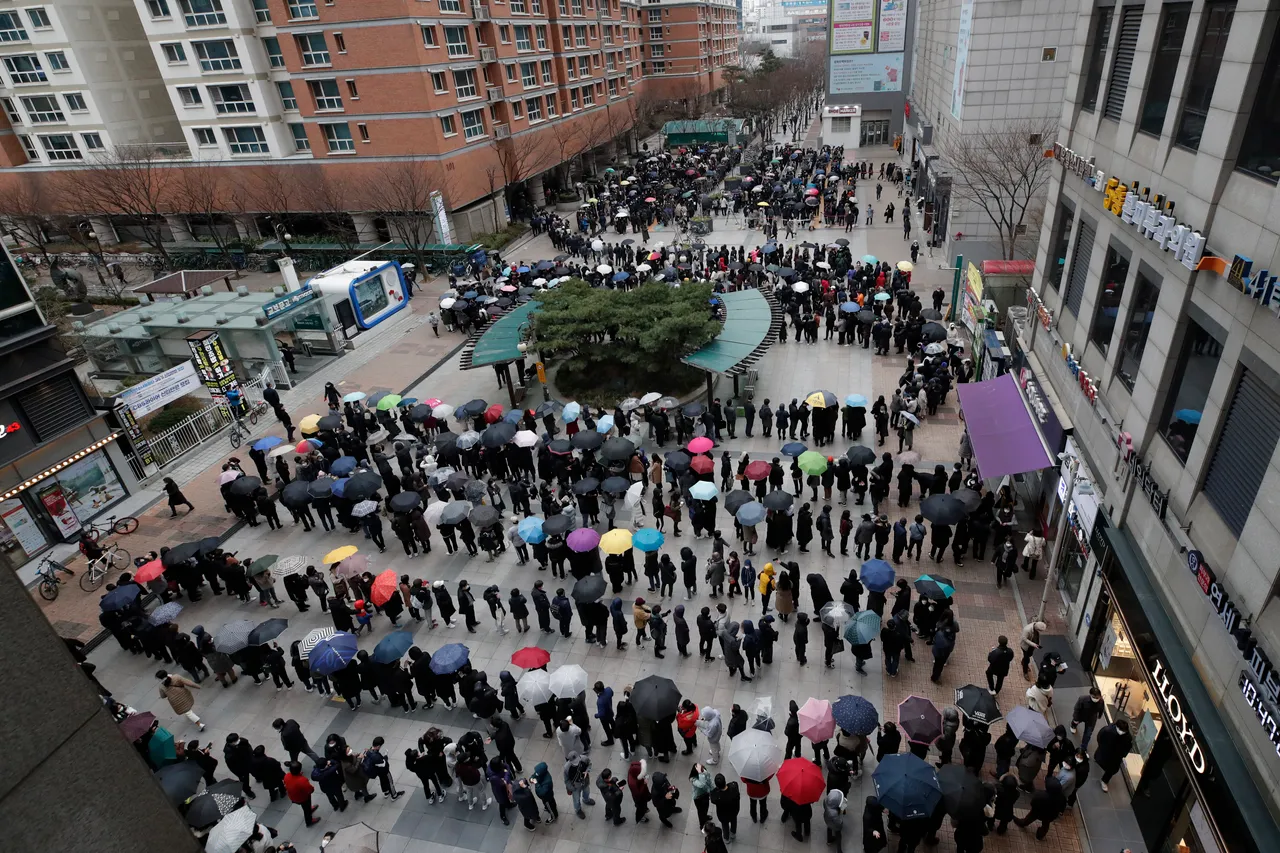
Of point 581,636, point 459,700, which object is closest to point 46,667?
point 459,700

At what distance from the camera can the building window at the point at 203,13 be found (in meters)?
39.0

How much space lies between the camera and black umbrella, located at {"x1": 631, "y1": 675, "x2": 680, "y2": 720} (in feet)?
33.9

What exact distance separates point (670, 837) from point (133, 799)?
770 centimetres

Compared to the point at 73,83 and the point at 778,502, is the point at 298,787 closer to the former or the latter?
the point at 778,502

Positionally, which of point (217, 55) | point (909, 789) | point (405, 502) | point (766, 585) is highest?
point (217, 55)

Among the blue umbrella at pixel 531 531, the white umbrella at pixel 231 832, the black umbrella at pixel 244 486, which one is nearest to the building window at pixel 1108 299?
the blue umbrella at pixel 531 531

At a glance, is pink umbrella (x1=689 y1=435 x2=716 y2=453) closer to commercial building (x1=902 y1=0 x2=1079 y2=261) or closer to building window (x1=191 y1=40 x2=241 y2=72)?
commercial building (x1=902 y1=0 x2=1079 y2=261)

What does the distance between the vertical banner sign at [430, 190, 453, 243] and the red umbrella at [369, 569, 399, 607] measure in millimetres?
28500

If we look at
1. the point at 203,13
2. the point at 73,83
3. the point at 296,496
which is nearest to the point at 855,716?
the point at 296,496

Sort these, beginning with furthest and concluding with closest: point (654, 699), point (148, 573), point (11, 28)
Answer: point (11, 28), point (148, 573), point (654, 699)

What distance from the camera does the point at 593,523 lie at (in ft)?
56.2

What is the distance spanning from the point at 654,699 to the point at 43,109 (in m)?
57.9

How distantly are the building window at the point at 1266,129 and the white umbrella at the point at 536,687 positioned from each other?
11.3 meters

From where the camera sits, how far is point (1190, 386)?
967 centimetres
